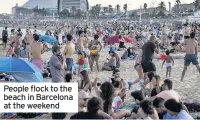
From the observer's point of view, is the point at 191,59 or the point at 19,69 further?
the point at 191,59

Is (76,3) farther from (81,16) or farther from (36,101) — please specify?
(36,101)

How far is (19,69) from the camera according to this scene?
25.4 feet

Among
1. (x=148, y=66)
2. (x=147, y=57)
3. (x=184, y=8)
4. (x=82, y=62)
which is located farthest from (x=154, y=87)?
(x=184, y=8)

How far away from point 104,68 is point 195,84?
3.63 metres

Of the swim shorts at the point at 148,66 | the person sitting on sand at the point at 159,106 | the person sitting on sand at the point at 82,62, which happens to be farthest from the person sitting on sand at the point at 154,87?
the person sitting on sand at the point at 82,62

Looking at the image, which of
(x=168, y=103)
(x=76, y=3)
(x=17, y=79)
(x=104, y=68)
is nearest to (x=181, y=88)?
(x=104, y=68)

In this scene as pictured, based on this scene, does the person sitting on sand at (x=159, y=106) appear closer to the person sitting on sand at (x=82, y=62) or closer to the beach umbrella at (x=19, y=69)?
the beach umbrella at (x=19, y=69)

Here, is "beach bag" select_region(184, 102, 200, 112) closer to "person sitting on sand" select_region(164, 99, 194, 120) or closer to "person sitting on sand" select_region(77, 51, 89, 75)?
"person sitting on sand" select_region(164, 99, 194, 120)

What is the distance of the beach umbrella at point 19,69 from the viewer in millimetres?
7664

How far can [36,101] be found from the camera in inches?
228

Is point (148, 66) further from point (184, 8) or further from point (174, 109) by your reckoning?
point (184, 8)
